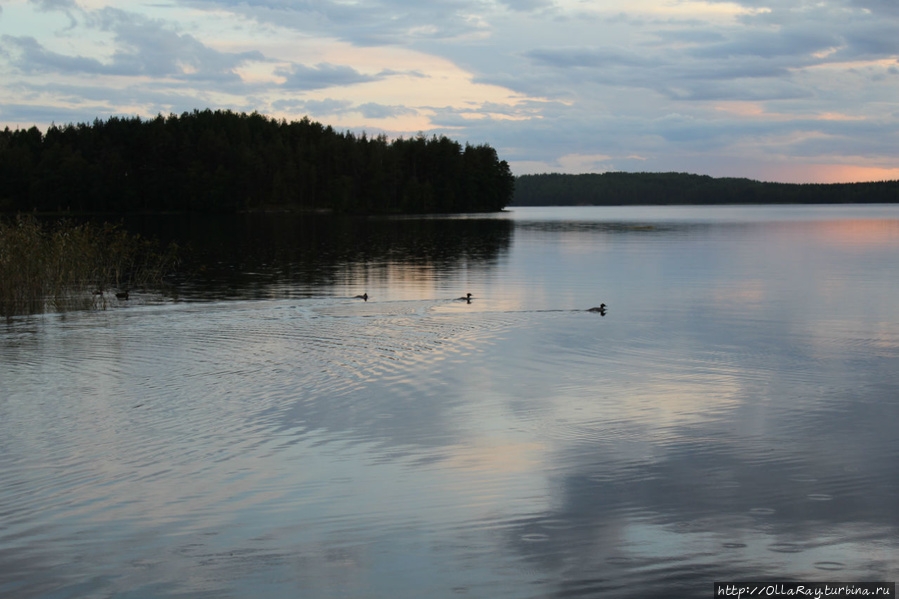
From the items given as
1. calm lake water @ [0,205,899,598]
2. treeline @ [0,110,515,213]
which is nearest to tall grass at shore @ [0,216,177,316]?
calm lake water @ [0,205,899,598]

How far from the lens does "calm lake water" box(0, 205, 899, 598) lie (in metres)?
8.82

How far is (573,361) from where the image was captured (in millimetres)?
20625

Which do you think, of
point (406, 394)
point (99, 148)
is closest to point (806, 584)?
point (406, 394)

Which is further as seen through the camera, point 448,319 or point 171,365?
point 448,319

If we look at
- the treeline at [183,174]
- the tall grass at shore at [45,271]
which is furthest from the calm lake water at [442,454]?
the treeline at [183,174]

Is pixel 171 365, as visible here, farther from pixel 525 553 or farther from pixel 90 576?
pixel 525 553

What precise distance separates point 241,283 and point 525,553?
33.8 m

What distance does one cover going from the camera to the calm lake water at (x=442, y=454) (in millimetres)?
8820

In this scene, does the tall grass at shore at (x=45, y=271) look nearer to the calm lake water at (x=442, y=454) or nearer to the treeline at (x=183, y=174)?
the calm lake water at (x=442, y=454)

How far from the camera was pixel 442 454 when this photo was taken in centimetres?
1271

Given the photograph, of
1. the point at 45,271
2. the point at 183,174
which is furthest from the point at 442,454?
the point at 183,174

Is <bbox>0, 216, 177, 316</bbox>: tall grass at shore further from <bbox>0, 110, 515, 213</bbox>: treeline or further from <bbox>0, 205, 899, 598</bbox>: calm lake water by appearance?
<bbox>0, 110, 515, 213</bbox>: treeline

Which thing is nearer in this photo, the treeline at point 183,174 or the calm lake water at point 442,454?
the calm lake water at point 442,454

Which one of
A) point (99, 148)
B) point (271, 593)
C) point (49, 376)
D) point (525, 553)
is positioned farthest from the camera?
point (99, 148)
